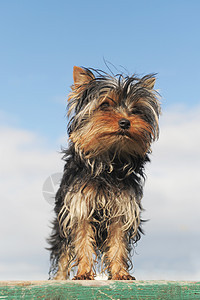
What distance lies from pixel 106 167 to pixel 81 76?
4.34ft

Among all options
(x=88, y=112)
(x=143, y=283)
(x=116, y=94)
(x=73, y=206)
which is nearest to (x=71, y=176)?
(x=73, y=206)

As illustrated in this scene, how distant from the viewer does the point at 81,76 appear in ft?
19.0

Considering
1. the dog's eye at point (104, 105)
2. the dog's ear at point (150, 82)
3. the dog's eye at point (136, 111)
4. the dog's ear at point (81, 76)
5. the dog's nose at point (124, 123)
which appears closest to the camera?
the dog's nose at point (124, 123)

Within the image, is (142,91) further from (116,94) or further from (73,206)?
(73,206)

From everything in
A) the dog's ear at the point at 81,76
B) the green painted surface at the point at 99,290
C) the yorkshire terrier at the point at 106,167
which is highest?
the dog's ear at the point at 81,76

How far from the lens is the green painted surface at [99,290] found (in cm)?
339

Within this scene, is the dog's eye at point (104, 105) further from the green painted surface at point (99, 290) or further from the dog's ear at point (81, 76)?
the green painted surface at point (99, 290)

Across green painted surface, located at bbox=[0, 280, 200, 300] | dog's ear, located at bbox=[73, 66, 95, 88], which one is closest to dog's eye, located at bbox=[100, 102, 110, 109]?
dog's ear, located at bbox=[73, 66, 95, 88]

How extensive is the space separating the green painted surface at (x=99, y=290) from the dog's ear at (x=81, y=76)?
306 cm

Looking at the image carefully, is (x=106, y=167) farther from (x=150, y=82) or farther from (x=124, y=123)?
(x=150, y=82)

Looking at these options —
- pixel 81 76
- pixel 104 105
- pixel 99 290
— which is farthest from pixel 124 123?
pixel 99 290

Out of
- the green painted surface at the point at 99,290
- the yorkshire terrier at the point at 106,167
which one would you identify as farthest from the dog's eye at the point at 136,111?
the green painted surface at the point at 99,290

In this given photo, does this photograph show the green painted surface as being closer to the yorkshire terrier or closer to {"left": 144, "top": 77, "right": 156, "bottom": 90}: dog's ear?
the yorkshire terrier

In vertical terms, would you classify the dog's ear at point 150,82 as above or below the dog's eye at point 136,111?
above
